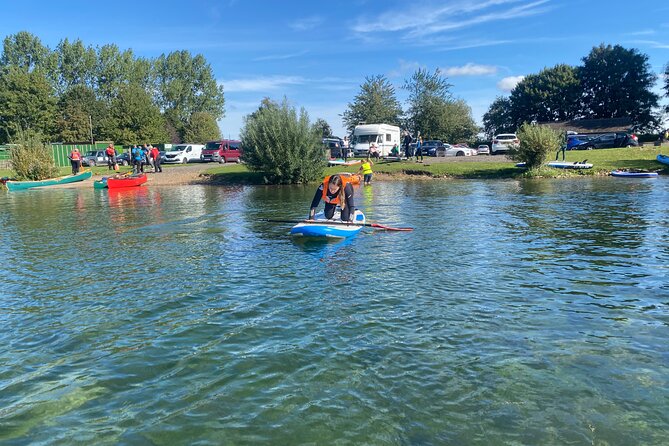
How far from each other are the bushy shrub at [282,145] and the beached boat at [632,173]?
775 inches

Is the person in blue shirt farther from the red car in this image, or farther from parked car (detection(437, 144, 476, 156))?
parked car (detection(437, 144, 476, 156))

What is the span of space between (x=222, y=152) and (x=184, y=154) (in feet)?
14.7


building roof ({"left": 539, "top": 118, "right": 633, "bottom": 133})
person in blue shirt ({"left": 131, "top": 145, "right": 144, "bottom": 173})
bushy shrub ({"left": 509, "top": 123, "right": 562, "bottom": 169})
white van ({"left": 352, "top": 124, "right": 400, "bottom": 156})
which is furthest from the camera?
building roof ({"left": 539, "top": 118, "right": 633, "bottom": 133})

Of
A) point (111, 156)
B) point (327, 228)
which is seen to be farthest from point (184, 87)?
point (327, 228)

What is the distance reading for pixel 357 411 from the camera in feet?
17.4

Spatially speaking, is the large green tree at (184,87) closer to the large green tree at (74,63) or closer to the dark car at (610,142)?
the large green tree at (74,63)

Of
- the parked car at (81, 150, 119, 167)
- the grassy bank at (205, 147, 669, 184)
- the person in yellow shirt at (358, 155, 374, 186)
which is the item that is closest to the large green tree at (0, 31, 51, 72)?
the parked car at (81, 150, 119, 167)

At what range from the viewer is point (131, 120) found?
71.9 m

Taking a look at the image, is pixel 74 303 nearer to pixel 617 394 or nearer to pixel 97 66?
pixel 617 394

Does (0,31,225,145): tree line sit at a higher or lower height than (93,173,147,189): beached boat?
higher

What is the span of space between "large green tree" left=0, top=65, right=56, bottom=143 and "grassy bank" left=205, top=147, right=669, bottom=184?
1823 inches

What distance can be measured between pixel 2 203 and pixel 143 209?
33.0 ft

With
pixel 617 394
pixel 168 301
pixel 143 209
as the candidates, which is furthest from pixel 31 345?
pixel 143 209

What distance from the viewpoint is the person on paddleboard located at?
47.3 ft
